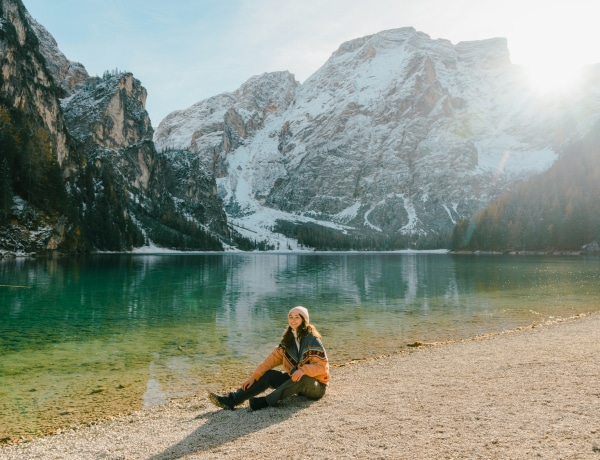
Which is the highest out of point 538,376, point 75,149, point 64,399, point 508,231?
point 75,149

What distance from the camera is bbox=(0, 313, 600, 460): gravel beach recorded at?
764 centimetres

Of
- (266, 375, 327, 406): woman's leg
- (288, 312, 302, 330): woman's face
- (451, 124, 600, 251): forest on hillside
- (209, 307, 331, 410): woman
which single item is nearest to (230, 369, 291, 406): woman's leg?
(209, 307, 331, 410): woman

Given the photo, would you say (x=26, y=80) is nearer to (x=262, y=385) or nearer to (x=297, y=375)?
(x=262, y=385)

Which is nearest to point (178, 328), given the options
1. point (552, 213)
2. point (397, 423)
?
point (397, 423)

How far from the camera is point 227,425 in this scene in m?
10.3

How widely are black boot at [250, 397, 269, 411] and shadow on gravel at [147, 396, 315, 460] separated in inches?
4.7

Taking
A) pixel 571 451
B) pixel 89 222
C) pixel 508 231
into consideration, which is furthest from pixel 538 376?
pixel 89 222

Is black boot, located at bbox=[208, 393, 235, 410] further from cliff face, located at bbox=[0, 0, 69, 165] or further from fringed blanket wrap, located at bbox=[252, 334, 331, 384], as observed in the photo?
cliff face, located at bbox=[0, 0, 69, 165]

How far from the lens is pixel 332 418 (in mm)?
9859

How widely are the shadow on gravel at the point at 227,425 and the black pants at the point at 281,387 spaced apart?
246 millimetres

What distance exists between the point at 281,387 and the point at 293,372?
0.48m

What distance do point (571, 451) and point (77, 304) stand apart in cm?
3746

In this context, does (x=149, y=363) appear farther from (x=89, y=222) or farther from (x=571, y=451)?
(x=89, y=222)

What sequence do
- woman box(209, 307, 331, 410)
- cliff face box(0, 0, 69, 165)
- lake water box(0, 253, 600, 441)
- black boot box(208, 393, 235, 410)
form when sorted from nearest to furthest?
woman box(209, 307, 331, 410) → black boot box(208, 393, 235, 410) → lake water box(0, 253, 600, 441) → cliff face box(0, 0, 69, 165)
